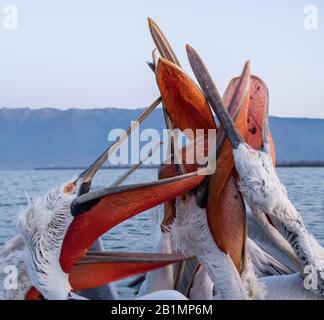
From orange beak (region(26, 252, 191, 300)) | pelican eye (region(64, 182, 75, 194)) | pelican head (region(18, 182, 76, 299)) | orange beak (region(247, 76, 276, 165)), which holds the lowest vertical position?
orange beak (region(26, 252, 191, 300))

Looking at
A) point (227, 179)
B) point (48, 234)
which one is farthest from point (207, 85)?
point (48, 234)

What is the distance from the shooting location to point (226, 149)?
321 cm

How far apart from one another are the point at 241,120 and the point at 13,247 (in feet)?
3.83

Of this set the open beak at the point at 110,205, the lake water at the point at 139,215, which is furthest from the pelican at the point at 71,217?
the lake water at the point at 139,215

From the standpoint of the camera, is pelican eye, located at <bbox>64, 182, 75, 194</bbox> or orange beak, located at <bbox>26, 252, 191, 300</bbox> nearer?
pelican eye, located at <bbox>64, 182, 75, 194</bbox>

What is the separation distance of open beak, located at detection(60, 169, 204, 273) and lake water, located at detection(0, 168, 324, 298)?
749mm

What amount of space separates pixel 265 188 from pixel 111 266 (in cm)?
82

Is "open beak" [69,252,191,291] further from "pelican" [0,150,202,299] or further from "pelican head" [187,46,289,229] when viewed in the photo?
"pelican head" [187,46,289,229]

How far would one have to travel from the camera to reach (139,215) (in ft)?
14.3

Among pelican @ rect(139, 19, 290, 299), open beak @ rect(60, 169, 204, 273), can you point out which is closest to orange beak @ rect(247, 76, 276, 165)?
pelican @ rect(139, 19, 290, 299)

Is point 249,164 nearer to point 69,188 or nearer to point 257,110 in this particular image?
point 257,110

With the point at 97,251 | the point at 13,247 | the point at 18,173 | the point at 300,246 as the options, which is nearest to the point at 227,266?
the point at 300,246

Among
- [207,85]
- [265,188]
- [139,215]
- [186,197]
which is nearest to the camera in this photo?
[265,188]

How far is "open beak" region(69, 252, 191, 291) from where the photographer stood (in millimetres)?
3367
